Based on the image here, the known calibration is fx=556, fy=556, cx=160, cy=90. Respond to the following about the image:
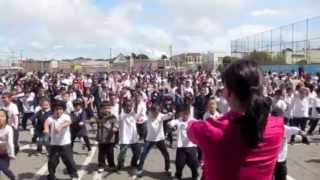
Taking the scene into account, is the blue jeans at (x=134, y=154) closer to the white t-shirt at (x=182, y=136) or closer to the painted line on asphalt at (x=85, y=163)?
the painted line on asphalt at (x=85, y=163)

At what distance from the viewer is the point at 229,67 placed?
2320 mm

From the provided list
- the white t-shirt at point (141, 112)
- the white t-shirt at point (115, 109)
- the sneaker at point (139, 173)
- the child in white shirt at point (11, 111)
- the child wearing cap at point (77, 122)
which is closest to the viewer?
the sneaker at point (139, 173)

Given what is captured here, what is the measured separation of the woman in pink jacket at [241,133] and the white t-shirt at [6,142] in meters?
6.94

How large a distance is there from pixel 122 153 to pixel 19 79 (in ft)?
61.0

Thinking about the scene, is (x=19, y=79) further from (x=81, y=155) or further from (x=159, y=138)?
(x=159, y=138)

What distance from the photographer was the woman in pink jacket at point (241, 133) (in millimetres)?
2215

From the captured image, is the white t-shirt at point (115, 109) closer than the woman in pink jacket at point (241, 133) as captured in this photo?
No

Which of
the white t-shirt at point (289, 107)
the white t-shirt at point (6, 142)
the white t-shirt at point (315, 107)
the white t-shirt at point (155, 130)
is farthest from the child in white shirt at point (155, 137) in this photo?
the white t-shirt at point (315, 107)

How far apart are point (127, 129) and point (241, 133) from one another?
9792mm

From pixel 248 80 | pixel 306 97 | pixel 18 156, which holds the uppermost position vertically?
pixel 248 80

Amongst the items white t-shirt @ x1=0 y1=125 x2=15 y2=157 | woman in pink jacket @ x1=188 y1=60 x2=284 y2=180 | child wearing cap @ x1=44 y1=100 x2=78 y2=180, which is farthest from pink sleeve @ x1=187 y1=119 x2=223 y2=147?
child wearing cap @ x1=44 y1=100 x2=78 y2=180

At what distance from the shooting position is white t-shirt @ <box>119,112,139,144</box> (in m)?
11.8

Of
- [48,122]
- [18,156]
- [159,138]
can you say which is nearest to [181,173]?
[159,138]

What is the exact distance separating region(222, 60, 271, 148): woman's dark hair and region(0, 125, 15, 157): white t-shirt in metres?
7.04
